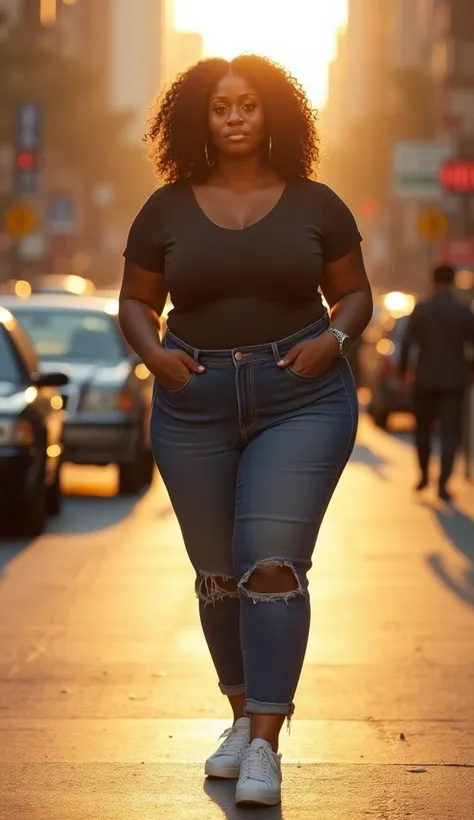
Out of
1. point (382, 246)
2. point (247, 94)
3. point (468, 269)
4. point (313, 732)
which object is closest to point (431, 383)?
point (313, 732)

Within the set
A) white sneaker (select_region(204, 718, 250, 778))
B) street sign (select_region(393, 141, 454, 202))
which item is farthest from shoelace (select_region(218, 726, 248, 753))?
street sign (select_region(393, 141, 454, 202))

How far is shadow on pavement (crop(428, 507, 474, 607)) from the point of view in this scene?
11.0 metres

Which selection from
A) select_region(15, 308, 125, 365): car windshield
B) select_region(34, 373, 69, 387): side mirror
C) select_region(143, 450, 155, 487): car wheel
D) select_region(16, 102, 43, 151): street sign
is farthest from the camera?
select_region(16, 102, 43, 151): street sign

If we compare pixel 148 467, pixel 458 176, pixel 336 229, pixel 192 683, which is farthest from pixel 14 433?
pixel 458 176

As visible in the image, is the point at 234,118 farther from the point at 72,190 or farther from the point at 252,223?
the point at 72,190

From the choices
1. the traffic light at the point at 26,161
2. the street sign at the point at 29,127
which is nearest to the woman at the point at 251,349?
the traffic light at the point at 26,161

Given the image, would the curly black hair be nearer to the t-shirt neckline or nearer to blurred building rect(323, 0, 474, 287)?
the t-shirt neckline

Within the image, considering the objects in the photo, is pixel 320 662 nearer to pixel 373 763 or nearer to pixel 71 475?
pixel 373 763

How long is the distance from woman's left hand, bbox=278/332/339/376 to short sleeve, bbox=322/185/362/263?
22 centimetres

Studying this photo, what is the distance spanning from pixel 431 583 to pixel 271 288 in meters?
5.84

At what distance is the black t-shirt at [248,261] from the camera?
220 inches

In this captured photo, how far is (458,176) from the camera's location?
125 feet

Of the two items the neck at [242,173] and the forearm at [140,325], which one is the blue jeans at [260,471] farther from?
the neck at [242,173]

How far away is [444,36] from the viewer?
95.0m
